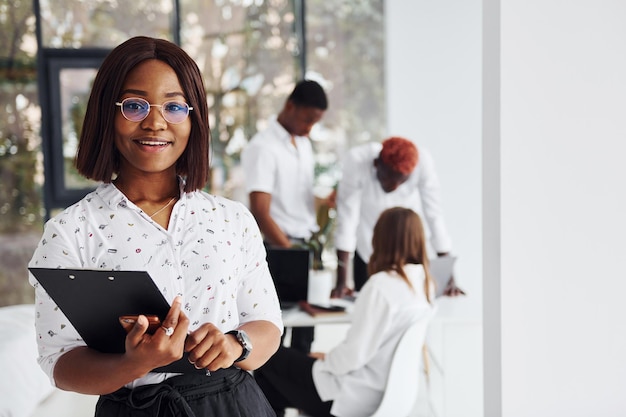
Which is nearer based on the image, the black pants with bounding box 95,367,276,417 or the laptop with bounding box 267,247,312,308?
the black pants with bounding box 95,367,276,417

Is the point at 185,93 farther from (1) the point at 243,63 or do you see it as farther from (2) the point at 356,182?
(1) the point at 243,63

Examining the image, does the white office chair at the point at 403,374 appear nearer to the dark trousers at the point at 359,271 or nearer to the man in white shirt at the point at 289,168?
the man in white shirt at the point at 289,168

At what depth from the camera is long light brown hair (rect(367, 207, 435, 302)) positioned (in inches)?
114

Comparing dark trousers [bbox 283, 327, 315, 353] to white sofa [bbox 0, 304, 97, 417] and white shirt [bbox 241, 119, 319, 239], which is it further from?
white sofa [bbox 0, 304, 97, 417]

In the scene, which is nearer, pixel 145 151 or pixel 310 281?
pixel 145 151

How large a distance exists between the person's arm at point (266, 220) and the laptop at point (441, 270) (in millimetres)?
706

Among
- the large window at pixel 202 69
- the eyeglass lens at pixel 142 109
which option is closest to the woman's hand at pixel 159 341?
the eyeglass lens at pixel 142 109

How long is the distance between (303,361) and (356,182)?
117 centimetres

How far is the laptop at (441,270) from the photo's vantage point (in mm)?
3227

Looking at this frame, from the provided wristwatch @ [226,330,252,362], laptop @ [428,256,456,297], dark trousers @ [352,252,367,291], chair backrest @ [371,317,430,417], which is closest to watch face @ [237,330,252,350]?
wristwatch @ [226,330,252,362]

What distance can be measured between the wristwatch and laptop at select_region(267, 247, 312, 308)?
1644mm

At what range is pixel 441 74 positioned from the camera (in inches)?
235

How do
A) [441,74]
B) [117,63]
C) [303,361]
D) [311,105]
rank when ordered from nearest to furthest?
[117,63] < [303,361] < [311,105] < [441,74]

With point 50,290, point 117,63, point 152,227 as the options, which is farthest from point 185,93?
point 50,290
